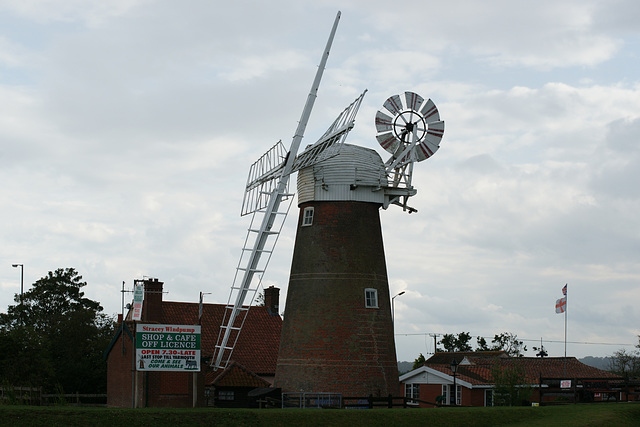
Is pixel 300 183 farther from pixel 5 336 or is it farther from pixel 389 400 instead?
pixel 5 336

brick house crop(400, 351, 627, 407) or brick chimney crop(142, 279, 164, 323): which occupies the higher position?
brick chimney crop(142, 279, 164, 323)

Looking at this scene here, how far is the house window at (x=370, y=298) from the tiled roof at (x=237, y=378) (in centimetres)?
1067

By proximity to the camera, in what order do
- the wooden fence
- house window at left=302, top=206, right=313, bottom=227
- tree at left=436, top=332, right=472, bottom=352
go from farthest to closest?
tree at left=436, top=332, right=472, bottom=352 → house window at left=302, top=206, right=313, bottom=227 → the wooden fence

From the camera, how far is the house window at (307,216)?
127 ft

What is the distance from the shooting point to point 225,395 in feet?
148

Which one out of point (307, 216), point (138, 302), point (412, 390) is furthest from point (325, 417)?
point (412, 390)

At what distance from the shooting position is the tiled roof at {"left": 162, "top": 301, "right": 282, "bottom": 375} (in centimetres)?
4975

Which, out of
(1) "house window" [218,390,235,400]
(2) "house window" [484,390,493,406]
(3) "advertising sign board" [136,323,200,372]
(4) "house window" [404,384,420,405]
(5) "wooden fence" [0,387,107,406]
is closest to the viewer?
(5) "wooden fence" [0,387,107,406]

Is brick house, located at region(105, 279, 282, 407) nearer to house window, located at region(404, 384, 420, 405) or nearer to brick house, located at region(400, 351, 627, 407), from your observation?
house window, located at region(404, 384, 420, 405)

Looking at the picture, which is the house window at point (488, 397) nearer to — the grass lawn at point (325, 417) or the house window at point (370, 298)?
the grass lawn at point (325, 417)

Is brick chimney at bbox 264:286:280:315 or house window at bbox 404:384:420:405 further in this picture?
brick chimney at bbox 264:286:280:315

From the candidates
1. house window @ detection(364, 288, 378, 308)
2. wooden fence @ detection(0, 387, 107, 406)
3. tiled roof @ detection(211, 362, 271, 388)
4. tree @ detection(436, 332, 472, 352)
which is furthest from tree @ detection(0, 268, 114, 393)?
tree @ detection(436, 332, 472, 352)

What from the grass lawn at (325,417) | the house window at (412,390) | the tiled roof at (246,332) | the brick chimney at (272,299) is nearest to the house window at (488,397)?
the house window at (412,390)

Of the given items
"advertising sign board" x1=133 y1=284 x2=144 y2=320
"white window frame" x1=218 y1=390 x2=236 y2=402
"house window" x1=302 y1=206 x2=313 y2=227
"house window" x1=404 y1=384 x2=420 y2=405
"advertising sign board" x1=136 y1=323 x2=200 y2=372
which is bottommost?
"house window" x1=404 y1=384 x2=420 y2=405
